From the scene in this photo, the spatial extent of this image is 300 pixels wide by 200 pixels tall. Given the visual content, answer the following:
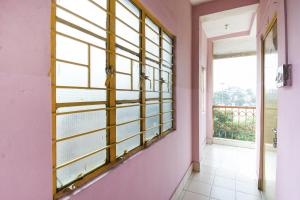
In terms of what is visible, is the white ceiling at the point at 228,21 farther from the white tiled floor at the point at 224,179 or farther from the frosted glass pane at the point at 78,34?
the white tiled floor at the point at 224,179

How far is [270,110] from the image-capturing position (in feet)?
6.21

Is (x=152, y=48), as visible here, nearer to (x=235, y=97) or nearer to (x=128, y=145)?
(x=128, y=145)

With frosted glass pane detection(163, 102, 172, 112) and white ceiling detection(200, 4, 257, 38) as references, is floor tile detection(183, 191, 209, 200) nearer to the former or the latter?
frosted glass pane detection(163, 102, 172, 112)

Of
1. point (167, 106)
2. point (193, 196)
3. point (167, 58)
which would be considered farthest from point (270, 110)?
point (193, 196)

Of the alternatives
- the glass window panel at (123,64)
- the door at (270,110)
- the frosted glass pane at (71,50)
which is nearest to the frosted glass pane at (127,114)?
the glass window panel at (123,64)

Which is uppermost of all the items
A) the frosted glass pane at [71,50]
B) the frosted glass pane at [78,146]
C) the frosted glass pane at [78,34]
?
the frosted glass pane at [78,34]

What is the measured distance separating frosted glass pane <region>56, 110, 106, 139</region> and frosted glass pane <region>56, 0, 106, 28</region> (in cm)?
51

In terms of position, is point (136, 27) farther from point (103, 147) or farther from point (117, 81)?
point (103, 147)

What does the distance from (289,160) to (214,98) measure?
12.2 ft

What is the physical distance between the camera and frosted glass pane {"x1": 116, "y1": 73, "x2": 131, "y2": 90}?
3.66 ft

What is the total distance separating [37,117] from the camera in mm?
600

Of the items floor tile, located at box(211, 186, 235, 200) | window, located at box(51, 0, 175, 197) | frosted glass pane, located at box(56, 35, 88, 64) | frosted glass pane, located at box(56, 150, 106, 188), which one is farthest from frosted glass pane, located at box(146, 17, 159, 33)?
floor tile, located at box(211, 186, 235, 200)

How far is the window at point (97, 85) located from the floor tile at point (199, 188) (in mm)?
1391

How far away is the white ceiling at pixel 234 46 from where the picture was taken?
417cm
